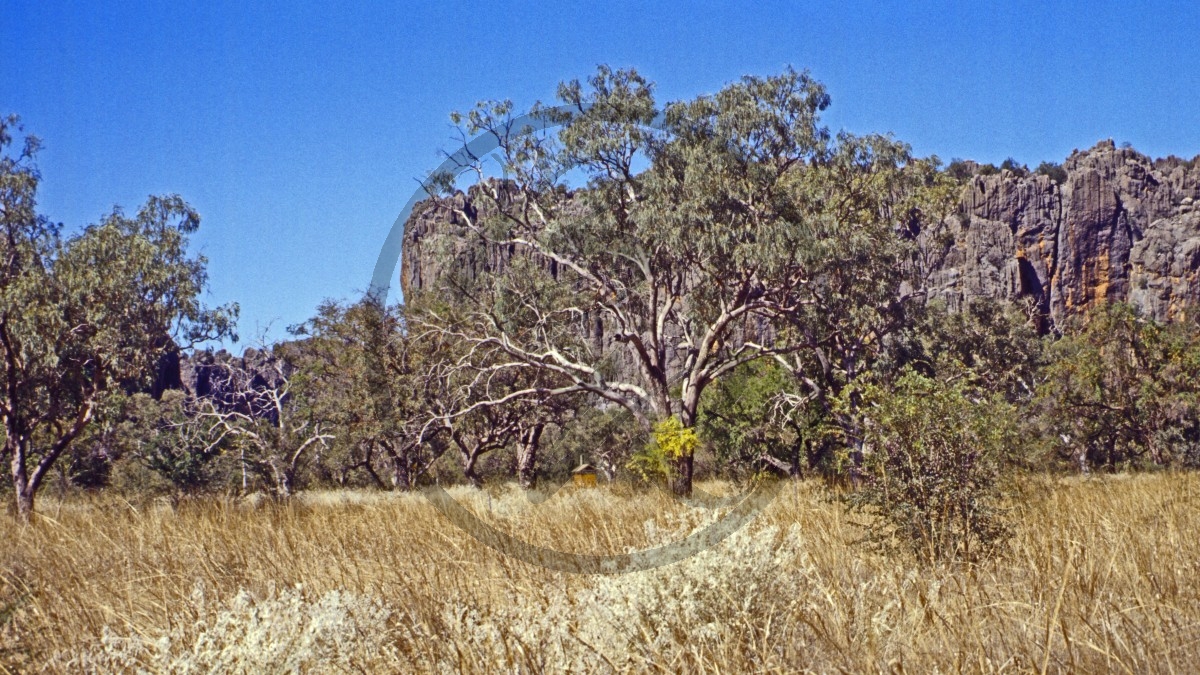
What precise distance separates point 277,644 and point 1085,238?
89.0 metres

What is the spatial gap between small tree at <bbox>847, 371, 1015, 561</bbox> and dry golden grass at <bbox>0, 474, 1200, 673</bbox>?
0.88 ft

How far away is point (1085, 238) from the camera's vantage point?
3132 inches

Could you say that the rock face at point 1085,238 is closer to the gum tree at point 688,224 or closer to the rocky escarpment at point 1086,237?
the rocky escarpment at point 1086,237

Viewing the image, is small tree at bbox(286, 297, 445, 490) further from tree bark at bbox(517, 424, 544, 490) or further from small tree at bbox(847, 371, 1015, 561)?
small tree at bbox(847, 371, 1015, 561)

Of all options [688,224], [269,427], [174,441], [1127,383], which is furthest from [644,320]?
[174,441]

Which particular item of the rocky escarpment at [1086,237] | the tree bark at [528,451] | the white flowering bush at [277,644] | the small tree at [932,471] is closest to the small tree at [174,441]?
the tree bark at [528,451]

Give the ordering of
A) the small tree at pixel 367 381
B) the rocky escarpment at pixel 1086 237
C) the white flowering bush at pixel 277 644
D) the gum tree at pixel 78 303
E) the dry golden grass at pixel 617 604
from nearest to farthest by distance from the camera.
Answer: the white flowering bush at pixel 277 644 < the dry golden grass at pixel 617 604 < the gum tree at pixel 78 303 < the small tree at pixel 367 381 < the rocky escarpment at pixel 1086 237

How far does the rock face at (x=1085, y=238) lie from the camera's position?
237 feet

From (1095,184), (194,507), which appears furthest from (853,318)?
(1095,184)

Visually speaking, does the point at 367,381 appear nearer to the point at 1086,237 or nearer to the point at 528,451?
the point at 528,451

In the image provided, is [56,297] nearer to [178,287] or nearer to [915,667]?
[178,287]

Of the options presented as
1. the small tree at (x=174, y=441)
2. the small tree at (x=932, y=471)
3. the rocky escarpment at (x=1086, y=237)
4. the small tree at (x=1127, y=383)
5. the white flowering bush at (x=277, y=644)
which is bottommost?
the small tree at (x=174, y=441)

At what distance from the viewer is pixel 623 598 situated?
11.0 feet

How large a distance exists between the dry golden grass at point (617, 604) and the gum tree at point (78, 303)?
411 inches
